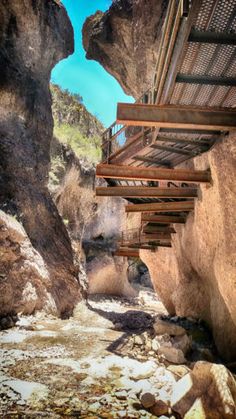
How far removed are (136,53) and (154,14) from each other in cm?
249

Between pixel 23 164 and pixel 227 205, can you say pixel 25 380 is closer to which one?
pixel 227 205

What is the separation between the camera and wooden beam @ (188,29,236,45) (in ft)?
11.2

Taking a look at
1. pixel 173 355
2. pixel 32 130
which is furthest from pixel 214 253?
pixel 32 130

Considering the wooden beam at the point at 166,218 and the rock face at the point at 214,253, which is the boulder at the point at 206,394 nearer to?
the rock face at the point at 214,253

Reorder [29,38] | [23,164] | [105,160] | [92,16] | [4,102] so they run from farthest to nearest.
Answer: [92,16] → [29,38] → [4,102] → [23,164] → [105,160]

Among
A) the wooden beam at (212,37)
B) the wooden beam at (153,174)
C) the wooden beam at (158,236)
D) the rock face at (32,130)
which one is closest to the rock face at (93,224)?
the rock face at (32,130)

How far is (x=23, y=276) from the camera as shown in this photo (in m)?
10.6

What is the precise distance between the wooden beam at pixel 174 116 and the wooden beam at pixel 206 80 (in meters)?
0.57

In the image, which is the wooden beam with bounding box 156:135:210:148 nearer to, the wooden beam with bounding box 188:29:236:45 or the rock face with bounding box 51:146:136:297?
the wooden beam with bounding box 188:29:236:45

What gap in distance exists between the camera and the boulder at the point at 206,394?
3807 mm

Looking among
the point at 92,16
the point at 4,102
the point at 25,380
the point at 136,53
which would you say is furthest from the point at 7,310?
the point at 92,16

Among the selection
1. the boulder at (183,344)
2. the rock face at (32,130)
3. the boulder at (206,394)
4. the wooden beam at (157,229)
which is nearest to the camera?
the boulder at (206,394)

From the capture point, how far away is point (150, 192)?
7945 millimetres

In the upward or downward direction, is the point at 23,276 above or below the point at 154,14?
below
